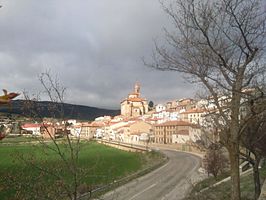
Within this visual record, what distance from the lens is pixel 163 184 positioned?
4131 centimetres

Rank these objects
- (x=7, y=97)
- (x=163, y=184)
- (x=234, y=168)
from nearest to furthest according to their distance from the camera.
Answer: (x=7, y=97) → (x=234, y=168) → (x=163, y=184)

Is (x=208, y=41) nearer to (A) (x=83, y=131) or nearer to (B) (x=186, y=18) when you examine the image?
(B) (x=186, y=18)

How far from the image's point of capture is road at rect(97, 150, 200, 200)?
33688 mm

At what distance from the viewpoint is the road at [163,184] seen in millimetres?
33688

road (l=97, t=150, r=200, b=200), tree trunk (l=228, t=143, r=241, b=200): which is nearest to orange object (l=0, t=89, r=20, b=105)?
tree trunk (l=228, t=143, r=241, b=200)

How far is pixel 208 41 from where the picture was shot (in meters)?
9.70

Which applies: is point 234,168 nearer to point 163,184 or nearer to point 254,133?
point 254,133

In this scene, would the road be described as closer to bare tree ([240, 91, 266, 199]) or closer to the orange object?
bare tree ([240, 91, 266, 199])

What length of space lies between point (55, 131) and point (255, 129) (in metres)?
9.06

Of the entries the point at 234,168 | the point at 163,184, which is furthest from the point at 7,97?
the point at 163,184

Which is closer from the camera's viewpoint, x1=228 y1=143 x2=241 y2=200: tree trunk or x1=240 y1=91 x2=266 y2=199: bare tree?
x1=240 y1=91 x2=266 y2=199: bare tree

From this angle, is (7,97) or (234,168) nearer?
(7,97)

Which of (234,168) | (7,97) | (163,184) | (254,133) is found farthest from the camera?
(163,184)

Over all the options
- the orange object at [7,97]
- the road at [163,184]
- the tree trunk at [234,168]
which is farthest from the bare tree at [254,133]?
the road at [163,184]
